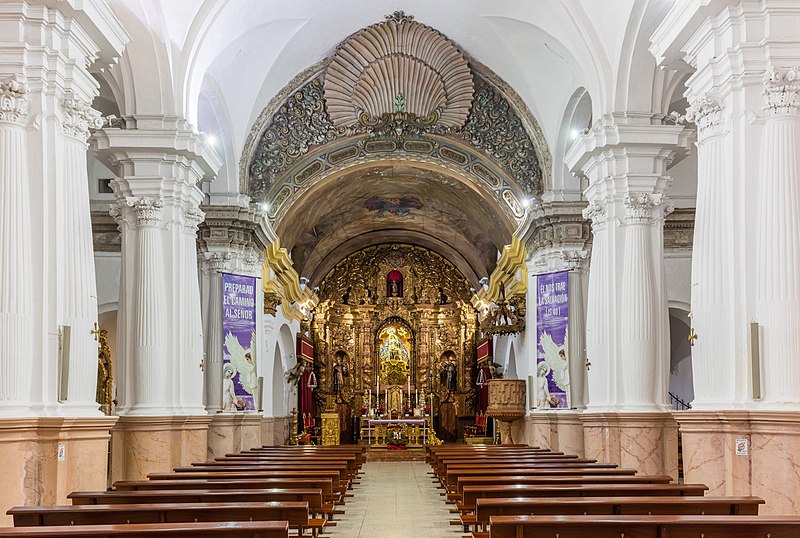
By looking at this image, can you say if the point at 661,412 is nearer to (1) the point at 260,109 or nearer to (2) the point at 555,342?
(2) the point at 555,342

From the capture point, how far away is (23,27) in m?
8.69

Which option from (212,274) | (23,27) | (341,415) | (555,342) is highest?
(23,27)

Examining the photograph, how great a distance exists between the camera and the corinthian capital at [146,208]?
1344 centimetres

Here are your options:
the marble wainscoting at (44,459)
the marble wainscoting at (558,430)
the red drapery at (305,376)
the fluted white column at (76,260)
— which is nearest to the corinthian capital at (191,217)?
the fluted white column at (76,260)

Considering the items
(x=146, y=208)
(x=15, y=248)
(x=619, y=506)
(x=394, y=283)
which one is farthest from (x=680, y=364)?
(x=15, y=248)

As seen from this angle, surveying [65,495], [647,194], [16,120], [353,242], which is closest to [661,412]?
[647,194]

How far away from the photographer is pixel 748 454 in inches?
335

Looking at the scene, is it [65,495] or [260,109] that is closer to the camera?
[65,495]

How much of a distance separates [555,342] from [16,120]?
41.8 ft

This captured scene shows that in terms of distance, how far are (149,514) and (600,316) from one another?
8.31 m

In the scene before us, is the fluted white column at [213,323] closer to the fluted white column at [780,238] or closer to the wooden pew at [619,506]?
the fluted white column at [780,238]

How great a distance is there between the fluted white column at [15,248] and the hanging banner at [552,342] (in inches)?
485

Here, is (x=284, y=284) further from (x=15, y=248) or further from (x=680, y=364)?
(x=15, y=248)

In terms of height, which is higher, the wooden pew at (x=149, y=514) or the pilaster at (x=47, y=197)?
the pilaster at (x=47, y=197)
